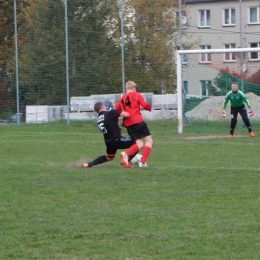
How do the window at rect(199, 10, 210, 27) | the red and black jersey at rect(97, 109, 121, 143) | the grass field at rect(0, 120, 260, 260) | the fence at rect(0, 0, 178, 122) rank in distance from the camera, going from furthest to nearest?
the window at rect(199, 10, 210, 27) → the fence at rect(0, 0, 178, 122) → the red and black jersey at rect(97, 109, 121, 143) → the grass field at rect(0, 120, 260, 260)

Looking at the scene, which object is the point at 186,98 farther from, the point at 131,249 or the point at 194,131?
the point at 131,249

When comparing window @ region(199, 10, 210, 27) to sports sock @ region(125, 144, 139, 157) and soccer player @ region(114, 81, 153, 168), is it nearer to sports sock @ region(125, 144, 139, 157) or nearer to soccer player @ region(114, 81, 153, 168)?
soccer player @ region(114, 81, 153, 168)

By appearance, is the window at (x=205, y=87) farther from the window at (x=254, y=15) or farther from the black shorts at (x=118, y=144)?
the black shorts at (x=118, y=144)

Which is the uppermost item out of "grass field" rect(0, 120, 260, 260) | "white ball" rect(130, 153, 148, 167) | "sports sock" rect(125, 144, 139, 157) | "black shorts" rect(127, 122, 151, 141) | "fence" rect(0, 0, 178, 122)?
"fence" rect(0, 0, 178, 122)

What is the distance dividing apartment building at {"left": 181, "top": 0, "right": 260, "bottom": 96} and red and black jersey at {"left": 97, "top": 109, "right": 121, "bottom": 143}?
534 inches

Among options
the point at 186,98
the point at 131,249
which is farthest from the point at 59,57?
the point at 131,249

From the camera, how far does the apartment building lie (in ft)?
86.4

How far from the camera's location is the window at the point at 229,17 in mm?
30653

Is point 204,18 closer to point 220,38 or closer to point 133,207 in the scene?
point 220,38

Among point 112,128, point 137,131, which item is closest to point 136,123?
point 137,131

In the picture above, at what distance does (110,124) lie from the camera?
12.6 meters

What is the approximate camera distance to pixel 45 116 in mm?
30016

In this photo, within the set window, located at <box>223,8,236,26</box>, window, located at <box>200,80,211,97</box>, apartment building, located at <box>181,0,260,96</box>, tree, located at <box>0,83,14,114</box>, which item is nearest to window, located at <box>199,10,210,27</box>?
apartment building, located at <box>181,0,260,96</box>

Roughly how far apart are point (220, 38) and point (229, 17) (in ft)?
4.64
